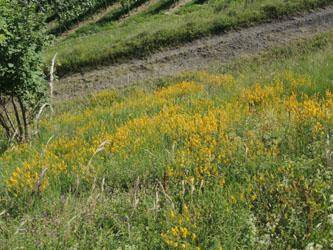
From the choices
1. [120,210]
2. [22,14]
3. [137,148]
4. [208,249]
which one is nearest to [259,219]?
[208,249]

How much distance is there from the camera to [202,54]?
43.6 feet

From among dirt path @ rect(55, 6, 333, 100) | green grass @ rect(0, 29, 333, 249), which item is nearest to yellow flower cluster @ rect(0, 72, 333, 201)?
green grass @ rect(0, 29, 333, 249)

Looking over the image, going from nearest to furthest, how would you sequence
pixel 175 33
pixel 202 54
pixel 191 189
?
pixel 191 189
pixel 202 54
pixel 175 33

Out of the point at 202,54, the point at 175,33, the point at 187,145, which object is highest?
the point at 175,33

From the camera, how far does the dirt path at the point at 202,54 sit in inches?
484

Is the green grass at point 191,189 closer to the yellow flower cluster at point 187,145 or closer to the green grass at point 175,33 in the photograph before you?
the yellow flower cluster at point 187,145

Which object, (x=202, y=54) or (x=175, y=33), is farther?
(x=175, y=33)

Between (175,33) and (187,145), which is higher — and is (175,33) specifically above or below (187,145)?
above

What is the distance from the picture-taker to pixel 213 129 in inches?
136

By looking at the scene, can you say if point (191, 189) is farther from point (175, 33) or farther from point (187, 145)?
point (175, 33)

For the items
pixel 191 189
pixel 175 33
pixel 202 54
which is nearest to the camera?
pixel 191 189

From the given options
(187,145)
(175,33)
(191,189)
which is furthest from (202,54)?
(191,189)

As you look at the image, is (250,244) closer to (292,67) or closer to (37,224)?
(37,224)

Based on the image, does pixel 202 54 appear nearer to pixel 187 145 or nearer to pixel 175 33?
pixel 175 33
